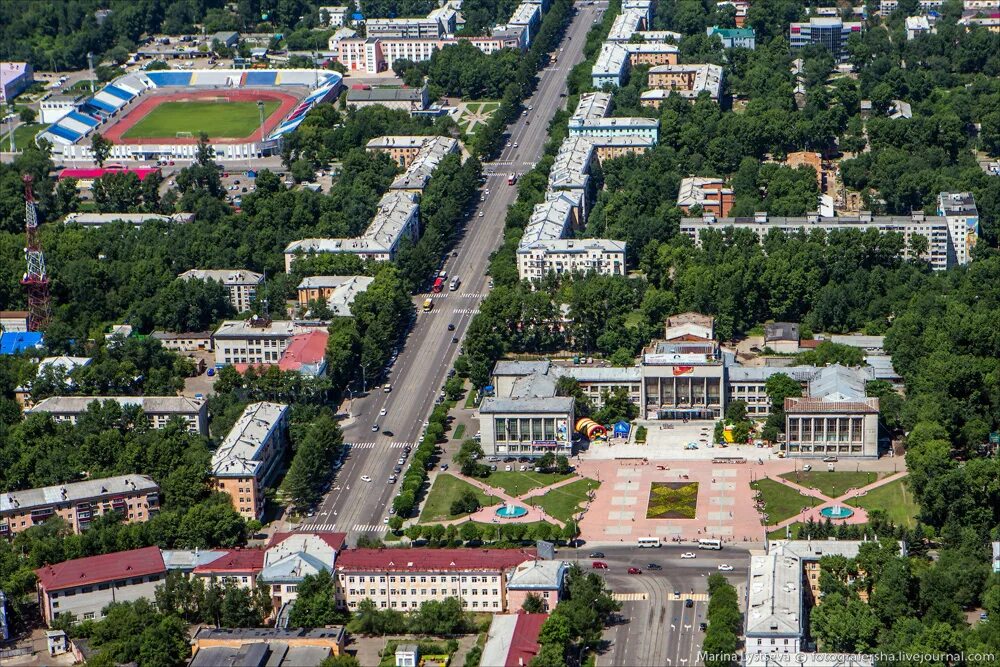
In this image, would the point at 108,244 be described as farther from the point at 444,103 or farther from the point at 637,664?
the point at 637,664

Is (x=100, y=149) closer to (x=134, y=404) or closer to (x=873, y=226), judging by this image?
(x=134, y=404)

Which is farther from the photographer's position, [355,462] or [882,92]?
[882,92]

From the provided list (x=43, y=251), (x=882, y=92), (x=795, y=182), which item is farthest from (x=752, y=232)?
(x=43, y=251)

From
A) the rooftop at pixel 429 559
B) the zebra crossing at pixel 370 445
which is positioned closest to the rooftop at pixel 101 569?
the rooftop at pixel 429 559

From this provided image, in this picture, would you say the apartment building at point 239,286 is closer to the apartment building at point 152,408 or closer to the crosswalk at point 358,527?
the apartment building at point 152,408

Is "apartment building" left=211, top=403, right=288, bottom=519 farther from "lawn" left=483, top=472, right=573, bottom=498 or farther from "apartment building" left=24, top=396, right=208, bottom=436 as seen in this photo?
"lawn" left=483, top=472, right=573, bottom=498

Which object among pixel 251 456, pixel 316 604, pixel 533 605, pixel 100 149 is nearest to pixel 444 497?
pixel 251 456
